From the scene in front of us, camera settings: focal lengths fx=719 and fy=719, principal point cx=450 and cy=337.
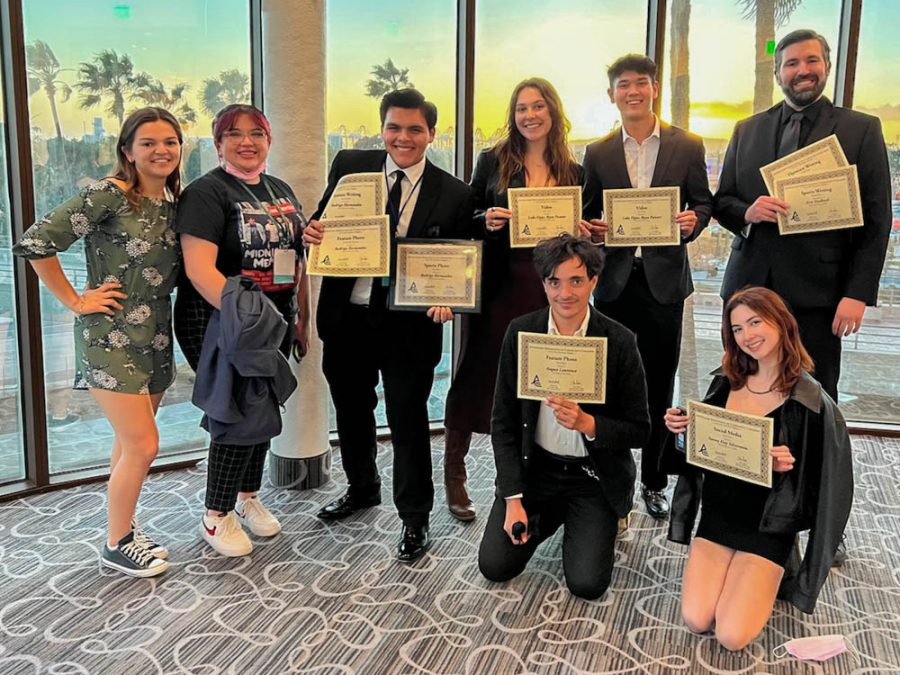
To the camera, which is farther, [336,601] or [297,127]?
[297,127]

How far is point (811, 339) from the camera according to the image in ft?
8.44

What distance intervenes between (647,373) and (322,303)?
128 cm

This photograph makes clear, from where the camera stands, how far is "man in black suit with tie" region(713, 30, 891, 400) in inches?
96.7

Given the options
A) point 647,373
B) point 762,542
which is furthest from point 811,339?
point 762,542

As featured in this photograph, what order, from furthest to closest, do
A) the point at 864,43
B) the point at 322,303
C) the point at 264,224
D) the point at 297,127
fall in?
the point at 864,43 → the point at 297,127 → the point at 322,303 → the point at 264,224

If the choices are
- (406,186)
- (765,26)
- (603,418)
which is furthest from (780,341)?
(765,26)

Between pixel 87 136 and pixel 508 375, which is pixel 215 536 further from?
pixel 87 136

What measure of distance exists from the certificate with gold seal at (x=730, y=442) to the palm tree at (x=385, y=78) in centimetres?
253

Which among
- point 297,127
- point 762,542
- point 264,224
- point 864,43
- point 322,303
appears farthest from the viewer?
point 864,43

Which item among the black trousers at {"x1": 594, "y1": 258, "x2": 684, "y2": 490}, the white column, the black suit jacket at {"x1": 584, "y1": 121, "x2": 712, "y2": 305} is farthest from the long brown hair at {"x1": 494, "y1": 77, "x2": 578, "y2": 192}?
the white column

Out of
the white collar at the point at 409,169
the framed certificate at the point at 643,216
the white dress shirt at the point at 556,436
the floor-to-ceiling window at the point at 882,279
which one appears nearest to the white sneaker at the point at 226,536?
the white dress shirt at the point at 556,436

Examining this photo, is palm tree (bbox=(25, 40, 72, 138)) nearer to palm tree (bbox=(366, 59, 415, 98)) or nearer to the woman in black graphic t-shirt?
the woman in black graphic t-shirt

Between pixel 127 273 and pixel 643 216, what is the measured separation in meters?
1.78

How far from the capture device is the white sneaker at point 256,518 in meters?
2.79
